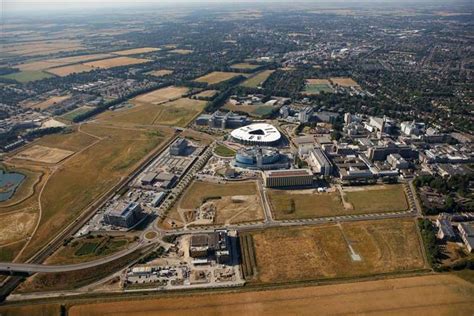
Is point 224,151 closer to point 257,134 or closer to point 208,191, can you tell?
point 257,134

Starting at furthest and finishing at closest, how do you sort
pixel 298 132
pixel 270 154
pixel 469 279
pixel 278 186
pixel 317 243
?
pixel 298 132, pixel 270 154, pixel 278 186, pixel 317 243, pixel 469 279

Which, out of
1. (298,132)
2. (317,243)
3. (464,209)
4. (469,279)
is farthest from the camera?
(298,132)

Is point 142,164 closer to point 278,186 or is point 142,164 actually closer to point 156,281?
point 278,186

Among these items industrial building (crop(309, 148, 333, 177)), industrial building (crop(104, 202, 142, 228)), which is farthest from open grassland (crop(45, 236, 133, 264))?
industrial building (crop(309, 148, 333, 177))

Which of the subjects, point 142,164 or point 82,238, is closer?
point 82,238

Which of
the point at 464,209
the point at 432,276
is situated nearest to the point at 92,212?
the point at 432,276

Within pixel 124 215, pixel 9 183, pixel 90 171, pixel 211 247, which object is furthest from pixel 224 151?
pixel 9 183
